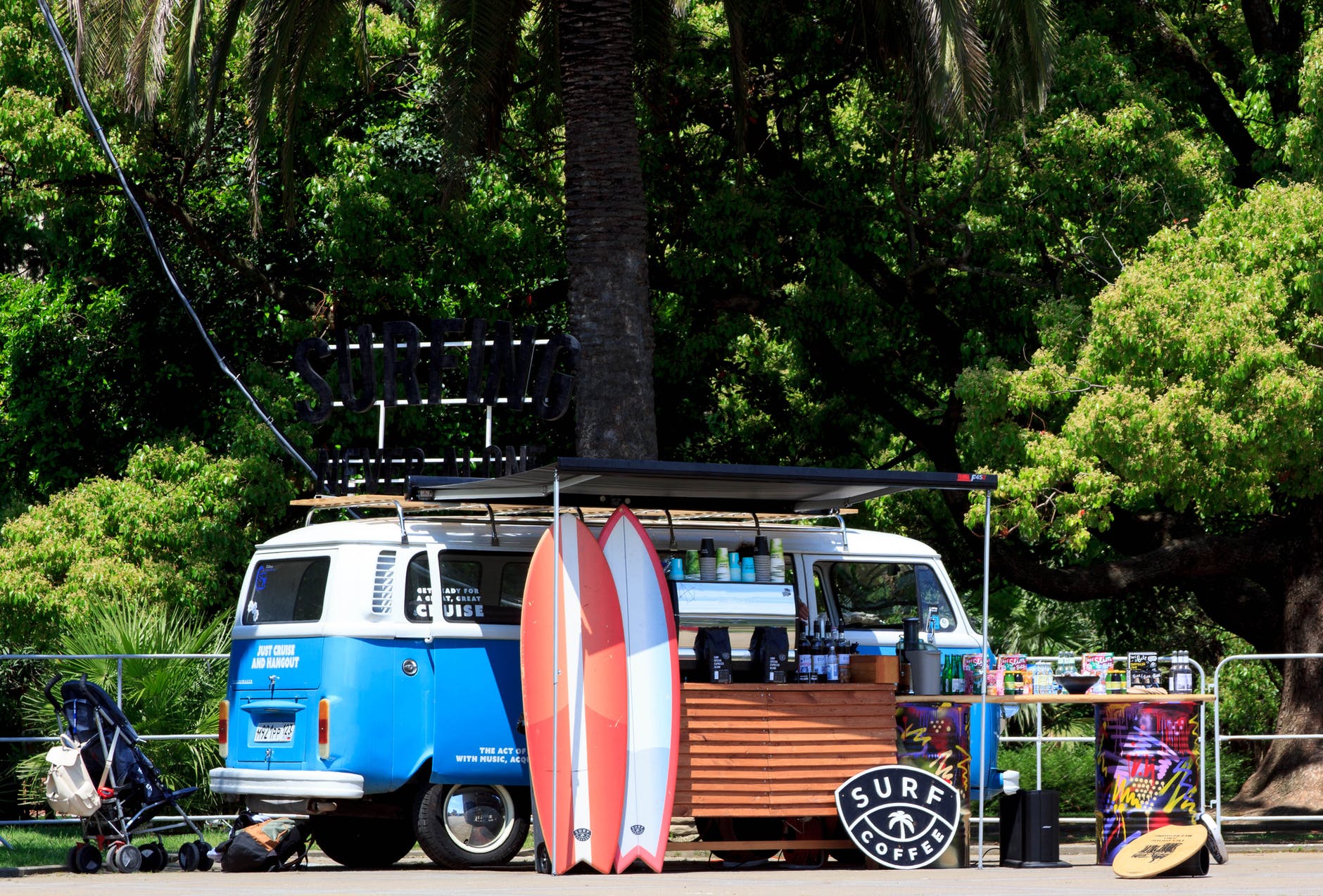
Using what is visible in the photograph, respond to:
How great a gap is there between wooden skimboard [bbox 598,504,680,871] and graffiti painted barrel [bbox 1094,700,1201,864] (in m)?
2.83

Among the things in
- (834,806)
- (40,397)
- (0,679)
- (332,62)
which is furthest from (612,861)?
(40,397)

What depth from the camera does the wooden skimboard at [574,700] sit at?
1032cm

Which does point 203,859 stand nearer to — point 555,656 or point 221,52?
point 555,656

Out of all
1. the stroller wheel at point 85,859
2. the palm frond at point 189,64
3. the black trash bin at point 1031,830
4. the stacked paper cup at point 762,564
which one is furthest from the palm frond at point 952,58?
the stroller wheel at point 85,859

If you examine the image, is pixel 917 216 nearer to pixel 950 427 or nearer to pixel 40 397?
pixel 950 427

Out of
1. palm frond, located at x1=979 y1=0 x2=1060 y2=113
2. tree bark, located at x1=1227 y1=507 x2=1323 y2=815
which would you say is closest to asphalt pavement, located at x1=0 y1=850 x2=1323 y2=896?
tree bark, located at x1=1227 y1=507 x2=1323 y2=815

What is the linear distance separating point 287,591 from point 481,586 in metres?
1.23

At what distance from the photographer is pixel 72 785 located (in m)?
11.0

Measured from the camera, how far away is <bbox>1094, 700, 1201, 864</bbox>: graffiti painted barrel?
11133mm

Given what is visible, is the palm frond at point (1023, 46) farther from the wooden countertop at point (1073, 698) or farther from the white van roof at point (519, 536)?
the wooden countertop at point (1073, 698)

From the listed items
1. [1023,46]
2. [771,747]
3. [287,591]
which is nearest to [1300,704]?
[1023,46]

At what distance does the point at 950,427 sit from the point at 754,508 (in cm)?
635

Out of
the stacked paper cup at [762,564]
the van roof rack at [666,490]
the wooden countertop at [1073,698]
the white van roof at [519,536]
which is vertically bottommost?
the wooden countertop at [1073,698]

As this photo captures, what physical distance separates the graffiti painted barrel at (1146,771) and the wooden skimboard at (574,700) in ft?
10.5
